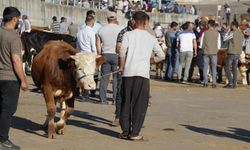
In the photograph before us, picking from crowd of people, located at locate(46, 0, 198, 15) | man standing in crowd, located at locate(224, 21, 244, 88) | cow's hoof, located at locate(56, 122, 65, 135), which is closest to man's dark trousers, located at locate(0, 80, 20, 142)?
cow's hoof, located at locate(56, 122, 65, 135)

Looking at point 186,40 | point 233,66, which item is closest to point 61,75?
point 233,66

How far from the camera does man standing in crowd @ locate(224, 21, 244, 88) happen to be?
21984mm

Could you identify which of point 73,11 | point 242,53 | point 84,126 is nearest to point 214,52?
point 242,53

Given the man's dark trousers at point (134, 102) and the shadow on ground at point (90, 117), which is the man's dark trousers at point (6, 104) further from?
the shadow on ground at point (90, 117)

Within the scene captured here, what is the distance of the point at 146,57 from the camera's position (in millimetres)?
11578

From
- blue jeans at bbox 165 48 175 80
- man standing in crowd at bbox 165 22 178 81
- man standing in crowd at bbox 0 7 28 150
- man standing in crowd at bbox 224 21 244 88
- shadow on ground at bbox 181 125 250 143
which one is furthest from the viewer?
blue jeans at bbox 165 48 175 80

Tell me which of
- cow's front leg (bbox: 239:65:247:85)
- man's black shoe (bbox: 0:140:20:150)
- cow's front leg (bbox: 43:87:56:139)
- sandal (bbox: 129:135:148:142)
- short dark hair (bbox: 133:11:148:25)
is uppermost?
short dark hair (bbox: 133:11:148:25)

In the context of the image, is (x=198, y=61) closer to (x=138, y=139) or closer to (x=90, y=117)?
(x=90, y=117)

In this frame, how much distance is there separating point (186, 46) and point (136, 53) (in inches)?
461

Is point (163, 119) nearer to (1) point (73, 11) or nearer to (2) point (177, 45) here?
(2) point (177, 45)

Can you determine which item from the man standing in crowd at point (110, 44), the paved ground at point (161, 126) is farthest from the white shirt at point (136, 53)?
the man standing in crowd at point (110, 44)

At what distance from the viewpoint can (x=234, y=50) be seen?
72.3ft

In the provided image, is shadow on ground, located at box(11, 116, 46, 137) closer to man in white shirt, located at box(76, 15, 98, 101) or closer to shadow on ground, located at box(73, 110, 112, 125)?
shadow on ground, located at box(73, 110, 112, 125)

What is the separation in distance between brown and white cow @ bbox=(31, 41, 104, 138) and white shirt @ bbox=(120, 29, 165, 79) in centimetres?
56
